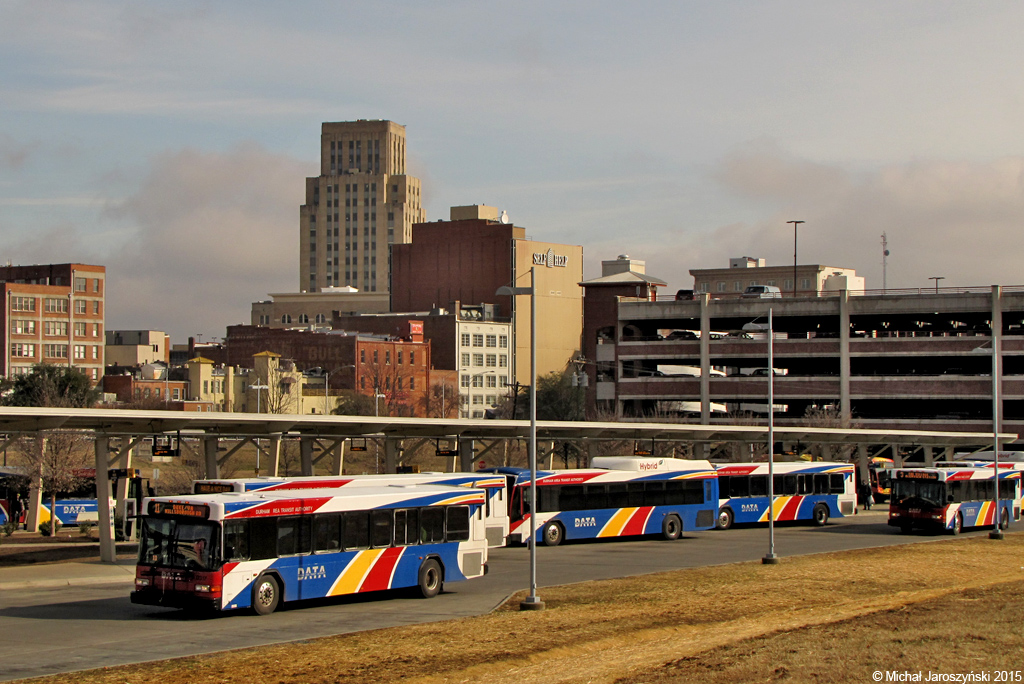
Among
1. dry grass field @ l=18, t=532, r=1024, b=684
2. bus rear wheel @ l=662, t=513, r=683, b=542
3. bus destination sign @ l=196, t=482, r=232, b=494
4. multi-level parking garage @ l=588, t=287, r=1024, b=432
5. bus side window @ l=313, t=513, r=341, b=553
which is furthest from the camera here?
multi-level parking garage @ l=588, t=287, r=1024, b=432

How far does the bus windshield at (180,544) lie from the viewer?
2295 cm

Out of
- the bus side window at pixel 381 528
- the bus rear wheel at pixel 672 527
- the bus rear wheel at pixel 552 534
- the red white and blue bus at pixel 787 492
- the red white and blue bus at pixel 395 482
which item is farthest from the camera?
the red white and blue bus at pixel 787 492

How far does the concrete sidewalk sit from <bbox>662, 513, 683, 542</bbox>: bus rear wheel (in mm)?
18852

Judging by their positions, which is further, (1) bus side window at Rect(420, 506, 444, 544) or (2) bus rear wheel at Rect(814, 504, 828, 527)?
(2) bus rear wheel at Rect(814, 504, 828, 527)

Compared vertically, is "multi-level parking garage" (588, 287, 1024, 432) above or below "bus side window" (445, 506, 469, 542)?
above

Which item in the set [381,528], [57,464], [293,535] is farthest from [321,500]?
[57,464]

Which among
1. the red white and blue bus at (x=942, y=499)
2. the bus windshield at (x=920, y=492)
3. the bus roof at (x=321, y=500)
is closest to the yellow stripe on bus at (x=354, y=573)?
the bus roof at (x=321, y=500)

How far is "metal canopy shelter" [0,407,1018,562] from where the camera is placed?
1228 inches

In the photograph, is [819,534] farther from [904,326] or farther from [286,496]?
[904,326]

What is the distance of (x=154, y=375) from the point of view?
125 metres

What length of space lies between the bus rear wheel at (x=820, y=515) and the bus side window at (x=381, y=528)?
2899 cm

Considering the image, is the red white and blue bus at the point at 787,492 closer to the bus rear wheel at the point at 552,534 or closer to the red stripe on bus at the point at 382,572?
the bus rear wheel at the point at 552,534

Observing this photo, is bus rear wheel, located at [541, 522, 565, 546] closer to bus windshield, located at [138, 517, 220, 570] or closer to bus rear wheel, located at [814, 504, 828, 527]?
bus rear wheel, located at [814, 504, 828, 527]

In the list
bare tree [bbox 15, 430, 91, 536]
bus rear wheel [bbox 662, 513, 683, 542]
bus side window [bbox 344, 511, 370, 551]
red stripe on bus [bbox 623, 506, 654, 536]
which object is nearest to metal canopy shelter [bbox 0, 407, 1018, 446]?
red stripe on bus [bbox 623, 506, 654, 536]
